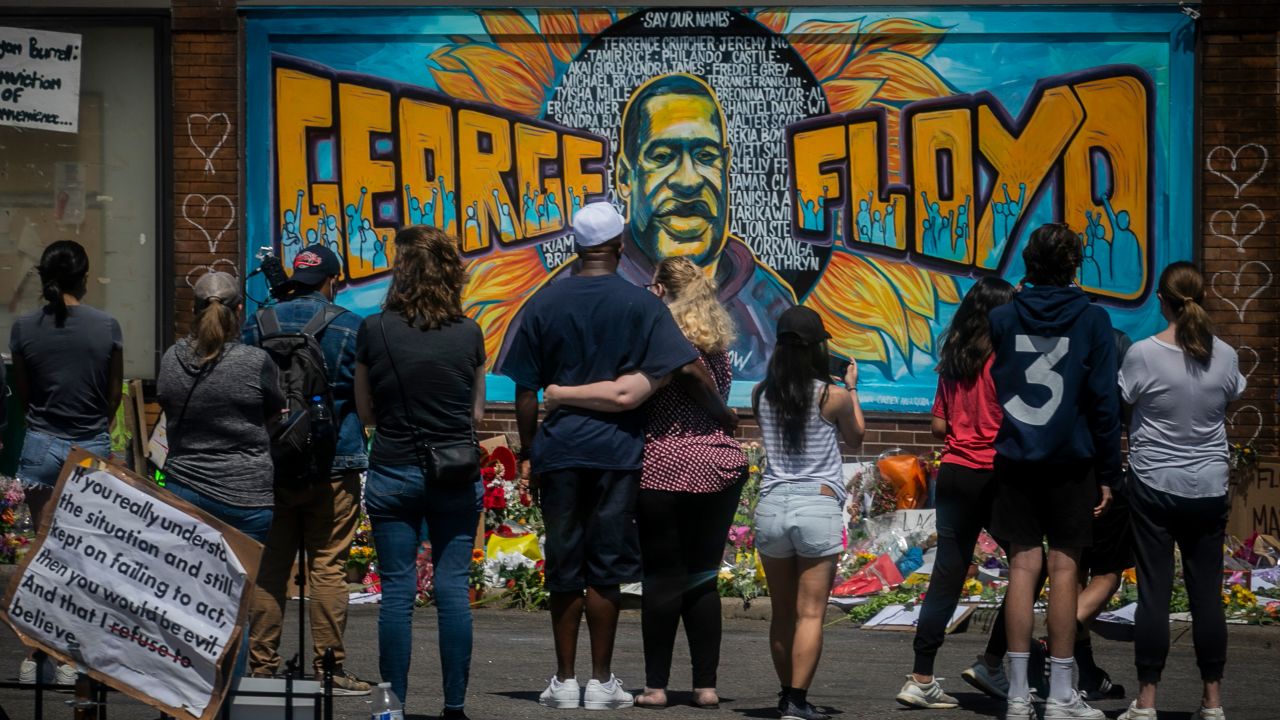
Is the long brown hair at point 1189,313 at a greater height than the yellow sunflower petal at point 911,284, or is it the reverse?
the yellow sunflower petal at point 911,284

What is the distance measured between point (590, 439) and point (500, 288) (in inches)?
240

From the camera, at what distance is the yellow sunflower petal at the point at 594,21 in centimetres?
1227

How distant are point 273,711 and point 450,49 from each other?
812 cm

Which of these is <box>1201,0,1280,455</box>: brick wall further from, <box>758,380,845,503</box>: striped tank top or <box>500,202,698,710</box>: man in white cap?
<box>500,202,698,710</box>: man in white cap

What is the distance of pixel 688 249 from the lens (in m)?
12.3

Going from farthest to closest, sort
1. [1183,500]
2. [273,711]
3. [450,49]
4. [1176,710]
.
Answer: [450,49] < [1176,710] < [1183,500] < [273,711]

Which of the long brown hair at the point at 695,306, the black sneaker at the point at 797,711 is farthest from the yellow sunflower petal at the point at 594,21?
the black sneaker at the point at 797,711

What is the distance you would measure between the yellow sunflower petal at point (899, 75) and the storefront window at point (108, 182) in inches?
214

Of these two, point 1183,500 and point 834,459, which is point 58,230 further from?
point 1183,500

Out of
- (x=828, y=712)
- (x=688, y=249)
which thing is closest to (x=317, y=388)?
(x=828, y=712)

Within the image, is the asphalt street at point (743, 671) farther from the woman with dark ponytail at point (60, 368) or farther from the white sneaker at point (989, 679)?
the woman with dark ponytail at point (60, 368)

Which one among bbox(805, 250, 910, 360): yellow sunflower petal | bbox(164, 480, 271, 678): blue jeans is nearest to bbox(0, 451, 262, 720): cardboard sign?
bbox(164, 480, 271, 678): blue jeans

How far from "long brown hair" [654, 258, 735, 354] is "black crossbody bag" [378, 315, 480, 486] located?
3.76ft

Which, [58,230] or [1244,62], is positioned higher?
[1244,62]
